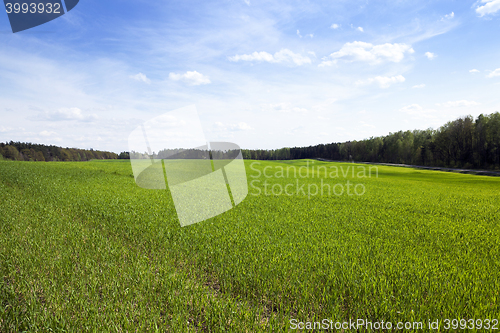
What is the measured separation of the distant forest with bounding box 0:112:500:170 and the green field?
3003 inches

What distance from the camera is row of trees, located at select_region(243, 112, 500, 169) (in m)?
62.6

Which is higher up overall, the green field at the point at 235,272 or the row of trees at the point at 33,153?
the row of trees at the point at 33,153

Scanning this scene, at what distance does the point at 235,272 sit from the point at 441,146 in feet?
311

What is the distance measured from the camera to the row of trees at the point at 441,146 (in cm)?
6260

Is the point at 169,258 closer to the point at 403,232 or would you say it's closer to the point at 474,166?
the point at 403,232

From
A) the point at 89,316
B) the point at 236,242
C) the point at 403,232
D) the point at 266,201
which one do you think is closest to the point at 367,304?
the point at 236,242

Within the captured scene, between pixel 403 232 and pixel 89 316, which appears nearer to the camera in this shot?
pixel 89 316

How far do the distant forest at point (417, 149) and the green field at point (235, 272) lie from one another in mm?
76282

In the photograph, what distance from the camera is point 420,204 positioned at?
1500 cm

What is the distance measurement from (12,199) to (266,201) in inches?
606
